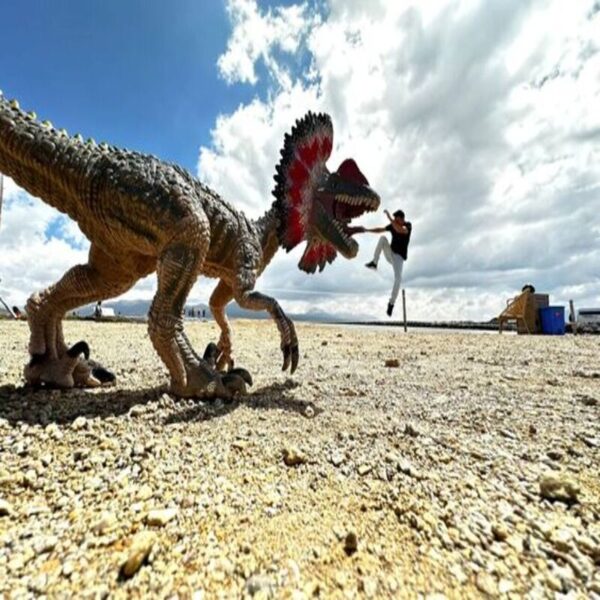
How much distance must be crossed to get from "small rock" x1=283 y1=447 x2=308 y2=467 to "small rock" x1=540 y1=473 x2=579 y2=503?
1.05 metres

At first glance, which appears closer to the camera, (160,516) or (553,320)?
(160,516)

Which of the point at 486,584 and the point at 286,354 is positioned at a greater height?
the point at 286,354

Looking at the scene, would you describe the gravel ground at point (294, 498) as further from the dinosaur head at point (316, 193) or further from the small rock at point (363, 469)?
the dinosaur head at point (316, 193)

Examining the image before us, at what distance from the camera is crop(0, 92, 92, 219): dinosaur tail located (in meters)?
2.84

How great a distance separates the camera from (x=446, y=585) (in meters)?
1.16

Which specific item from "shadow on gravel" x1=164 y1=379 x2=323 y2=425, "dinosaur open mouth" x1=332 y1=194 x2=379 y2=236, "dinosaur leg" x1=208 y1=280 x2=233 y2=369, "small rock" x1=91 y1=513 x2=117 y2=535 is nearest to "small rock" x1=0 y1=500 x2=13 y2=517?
"small rock" x1=91 y1=513 x2=117 y2=535

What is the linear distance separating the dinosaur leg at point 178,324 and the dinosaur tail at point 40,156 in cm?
89

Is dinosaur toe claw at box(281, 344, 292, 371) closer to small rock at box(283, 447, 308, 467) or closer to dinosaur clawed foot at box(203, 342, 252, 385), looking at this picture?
dinosaur clawed foot at box(203, 342, 252, 385)

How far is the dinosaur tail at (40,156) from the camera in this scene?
112 inches

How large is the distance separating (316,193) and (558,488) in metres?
3.37

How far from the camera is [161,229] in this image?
2.98 m


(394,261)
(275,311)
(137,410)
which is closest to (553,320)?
A: (394,261)

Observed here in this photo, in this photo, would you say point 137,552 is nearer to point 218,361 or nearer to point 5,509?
point 5,509

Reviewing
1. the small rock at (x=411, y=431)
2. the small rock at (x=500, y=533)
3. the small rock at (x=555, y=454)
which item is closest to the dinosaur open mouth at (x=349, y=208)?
the small rock at (x=411, y=431)
